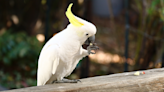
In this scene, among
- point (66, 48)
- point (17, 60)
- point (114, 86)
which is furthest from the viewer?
point (17, 60)

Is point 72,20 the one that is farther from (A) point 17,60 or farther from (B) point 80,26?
(A) point 17,60

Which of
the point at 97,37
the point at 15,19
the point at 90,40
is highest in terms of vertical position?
the point at 15,19

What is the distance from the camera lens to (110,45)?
118 inches

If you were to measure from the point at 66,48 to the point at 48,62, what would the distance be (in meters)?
0.12

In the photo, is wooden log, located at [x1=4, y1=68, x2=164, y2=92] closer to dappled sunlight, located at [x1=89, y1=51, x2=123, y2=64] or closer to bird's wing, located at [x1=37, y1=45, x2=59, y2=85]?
bird's wing, located at [x1=37, y1=45, x2=59, y2=85]

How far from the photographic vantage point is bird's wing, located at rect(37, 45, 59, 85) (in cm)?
95

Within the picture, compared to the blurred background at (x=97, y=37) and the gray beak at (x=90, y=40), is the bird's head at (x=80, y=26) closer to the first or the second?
the gray beak at (x=90, y=40)

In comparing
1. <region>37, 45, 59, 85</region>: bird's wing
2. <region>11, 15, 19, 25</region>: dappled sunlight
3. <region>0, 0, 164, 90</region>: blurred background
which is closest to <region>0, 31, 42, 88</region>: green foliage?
<region>0, 0, 164, 90</region>: blurred background

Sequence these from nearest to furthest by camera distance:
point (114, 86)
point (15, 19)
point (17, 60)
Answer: point (114, 86) < point (17, 60) < point (15, 19)

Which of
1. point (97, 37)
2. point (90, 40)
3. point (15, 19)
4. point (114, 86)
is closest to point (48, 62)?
point (90, 40)

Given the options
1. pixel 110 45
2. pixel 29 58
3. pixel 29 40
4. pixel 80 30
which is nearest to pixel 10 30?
pixel 29 40

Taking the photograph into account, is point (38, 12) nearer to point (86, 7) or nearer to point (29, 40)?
point (29, 40)

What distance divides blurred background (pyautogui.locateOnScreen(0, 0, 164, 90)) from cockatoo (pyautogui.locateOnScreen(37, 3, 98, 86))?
139 cm

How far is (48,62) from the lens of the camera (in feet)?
3.19
